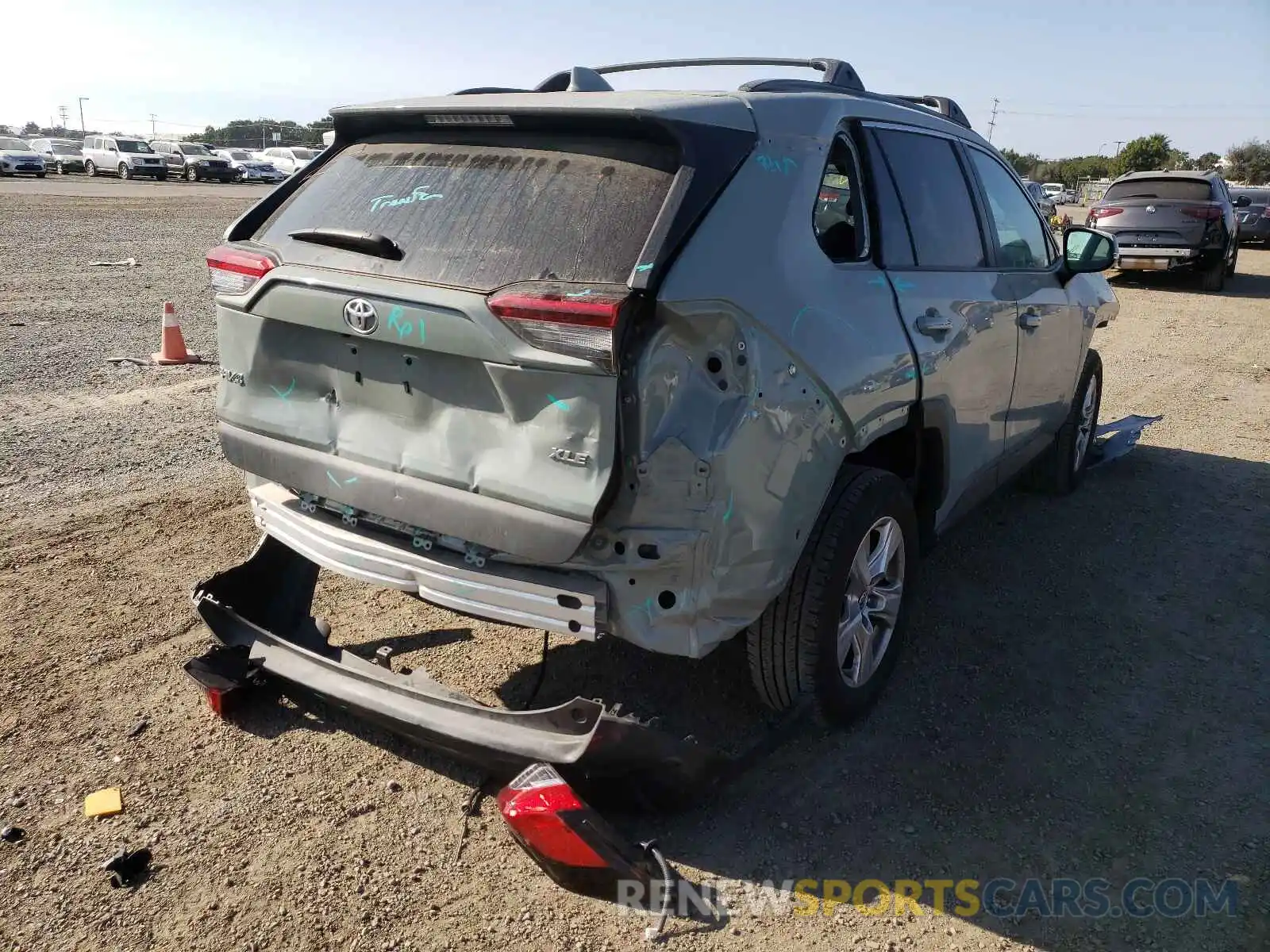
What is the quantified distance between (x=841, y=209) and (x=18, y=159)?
42.0m

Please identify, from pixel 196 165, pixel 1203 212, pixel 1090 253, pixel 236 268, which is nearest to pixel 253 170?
pixel 196 165

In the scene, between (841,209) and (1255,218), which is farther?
(1255,218)

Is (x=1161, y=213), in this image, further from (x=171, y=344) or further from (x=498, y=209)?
(x=498, y=209)

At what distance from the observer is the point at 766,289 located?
278cm

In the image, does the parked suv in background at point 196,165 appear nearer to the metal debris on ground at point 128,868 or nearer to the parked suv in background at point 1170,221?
the parked suv in background at point 1170,221

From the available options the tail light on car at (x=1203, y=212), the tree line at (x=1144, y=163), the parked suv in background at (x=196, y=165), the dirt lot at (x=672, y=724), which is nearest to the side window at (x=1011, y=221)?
the dirt lot at (x=672, y=724)

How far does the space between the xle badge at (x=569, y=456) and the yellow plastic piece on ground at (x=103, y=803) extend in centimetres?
172

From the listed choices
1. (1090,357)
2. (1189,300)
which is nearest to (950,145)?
(1090,357)

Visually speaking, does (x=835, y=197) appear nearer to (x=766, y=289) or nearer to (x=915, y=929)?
(x=766, y=289)

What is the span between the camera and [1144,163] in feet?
244

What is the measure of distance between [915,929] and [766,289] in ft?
5.84

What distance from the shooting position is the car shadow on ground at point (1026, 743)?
9.55ft

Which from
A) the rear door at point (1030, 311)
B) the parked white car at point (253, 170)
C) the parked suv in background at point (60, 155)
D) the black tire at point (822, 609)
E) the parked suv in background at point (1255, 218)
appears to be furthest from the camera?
the parked white car at point (253, 170)

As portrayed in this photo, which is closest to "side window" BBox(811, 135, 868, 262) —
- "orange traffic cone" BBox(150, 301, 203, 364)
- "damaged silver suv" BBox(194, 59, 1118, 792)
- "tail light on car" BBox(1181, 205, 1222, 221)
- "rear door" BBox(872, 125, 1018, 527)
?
"damaged silver suv" BBox(194, 59, 1118, 792)
